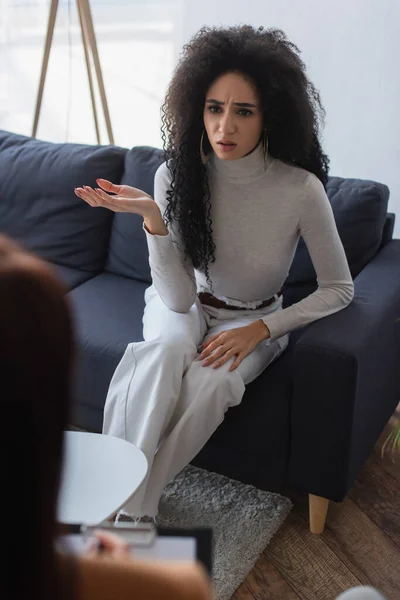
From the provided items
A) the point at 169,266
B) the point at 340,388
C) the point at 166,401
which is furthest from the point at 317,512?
the point at 169,266

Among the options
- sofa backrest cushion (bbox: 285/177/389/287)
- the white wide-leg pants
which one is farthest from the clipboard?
sofa backrest cushion (bbox: 285/177/389/287)

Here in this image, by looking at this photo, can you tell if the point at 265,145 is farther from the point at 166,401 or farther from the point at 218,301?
the point at 166,401

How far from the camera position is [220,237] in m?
1.75

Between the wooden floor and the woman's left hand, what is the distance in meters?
0.45

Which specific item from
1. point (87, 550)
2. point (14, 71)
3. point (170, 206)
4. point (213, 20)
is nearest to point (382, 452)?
point (170, 206)

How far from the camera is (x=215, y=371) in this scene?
160 centimetres

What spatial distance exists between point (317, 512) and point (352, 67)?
5.46 feet

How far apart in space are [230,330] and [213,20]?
1.68 metres

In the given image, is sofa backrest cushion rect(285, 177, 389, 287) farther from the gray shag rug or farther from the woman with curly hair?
the gray shag rug

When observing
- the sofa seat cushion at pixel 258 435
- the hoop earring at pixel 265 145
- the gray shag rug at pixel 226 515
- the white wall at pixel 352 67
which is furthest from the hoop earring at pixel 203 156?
the white wall at pixel 352 67

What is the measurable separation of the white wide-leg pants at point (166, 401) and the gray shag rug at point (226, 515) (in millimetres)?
185

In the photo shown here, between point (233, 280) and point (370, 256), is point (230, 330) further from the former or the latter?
point (370, 256)

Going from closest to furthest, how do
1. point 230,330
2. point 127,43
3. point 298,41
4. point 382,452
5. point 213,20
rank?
1. point 230,330
2. point 382,452
3. point 298,41
4. point 213,20
5. point 127,43

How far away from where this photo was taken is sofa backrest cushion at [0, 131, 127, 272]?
227 centimetres
